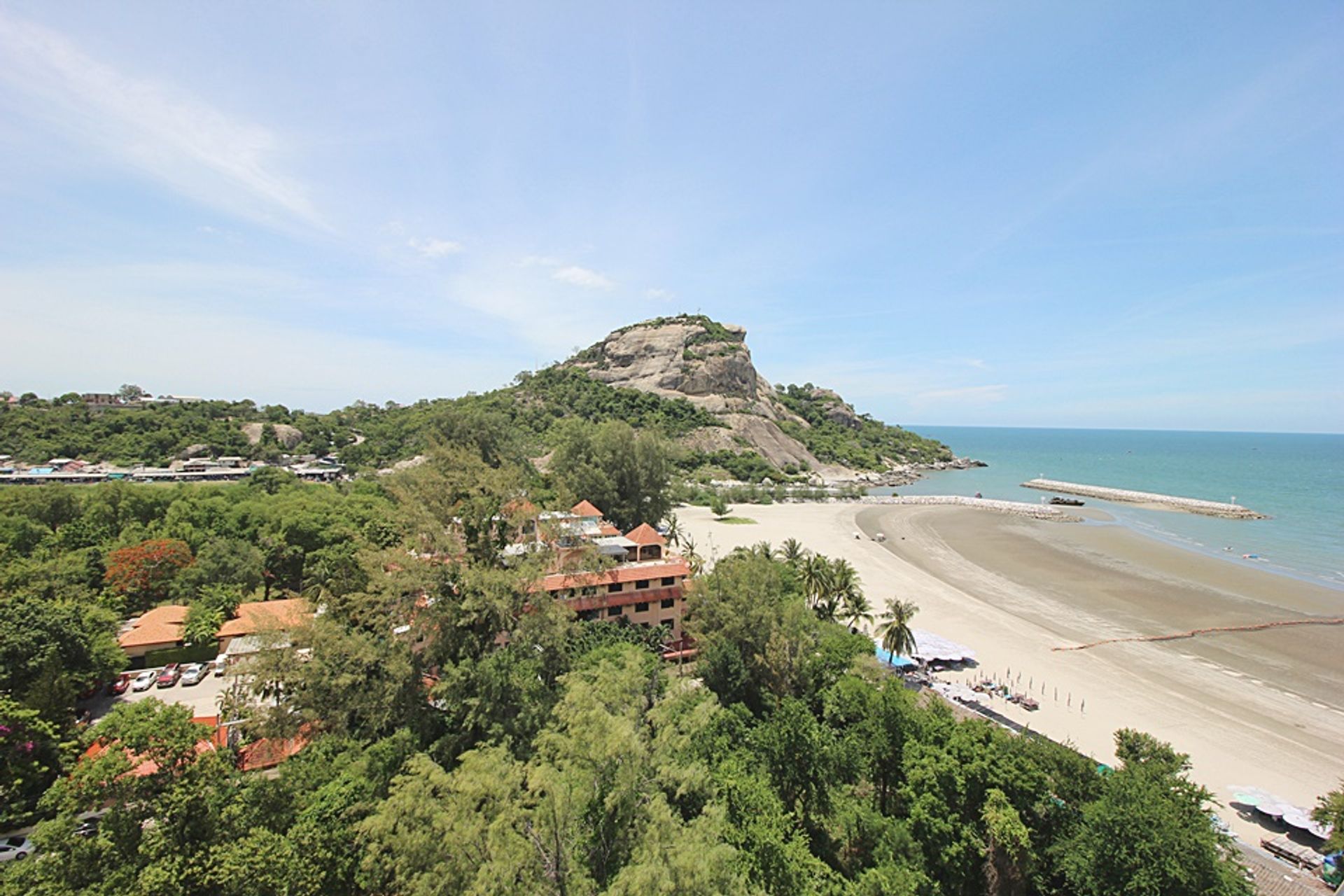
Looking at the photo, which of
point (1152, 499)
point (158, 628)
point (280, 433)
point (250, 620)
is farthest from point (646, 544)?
point (1152, 499)

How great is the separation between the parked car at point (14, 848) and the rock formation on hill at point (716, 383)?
327ft

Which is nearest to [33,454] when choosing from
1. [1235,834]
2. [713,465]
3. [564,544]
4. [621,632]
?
[564,544]

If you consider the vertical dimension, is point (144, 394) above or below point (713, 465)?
above

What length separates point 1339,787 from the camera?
20.5 m

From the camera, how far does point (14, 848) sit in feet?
50.6

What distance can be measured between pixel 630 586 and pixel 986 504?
78.0m

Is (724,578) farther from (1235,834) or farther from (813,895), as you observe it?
(1235,834)

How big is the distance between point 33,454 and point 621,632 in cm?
8877

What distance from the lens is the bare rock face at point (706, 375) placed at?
12019cm

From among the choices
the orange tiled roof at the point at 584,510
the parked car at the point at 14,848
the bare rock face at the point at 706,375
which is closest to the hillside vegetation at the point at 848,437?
the bare rock face at the point at 706,375

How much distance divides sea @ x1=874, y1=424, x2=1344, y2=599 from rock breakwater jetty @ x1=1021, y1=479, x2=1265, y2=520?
2345 mm

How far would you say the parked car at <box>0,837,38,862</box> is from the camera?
49.0 feet

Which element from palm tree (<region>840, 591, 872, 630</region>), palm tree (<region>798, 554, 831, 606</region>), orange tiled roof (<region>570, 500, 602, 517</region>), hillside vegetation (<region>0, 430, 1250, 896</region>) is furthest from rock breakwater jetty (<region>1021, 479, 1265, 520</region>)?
orange tiled roof (<region>570, 500, 602, 517</region>)

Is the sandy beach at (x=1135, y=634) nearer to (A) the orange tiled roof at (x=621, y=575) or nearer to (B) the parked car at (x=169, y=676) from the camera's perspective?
(A) the orange tiled roof at (x=621, y=575)
